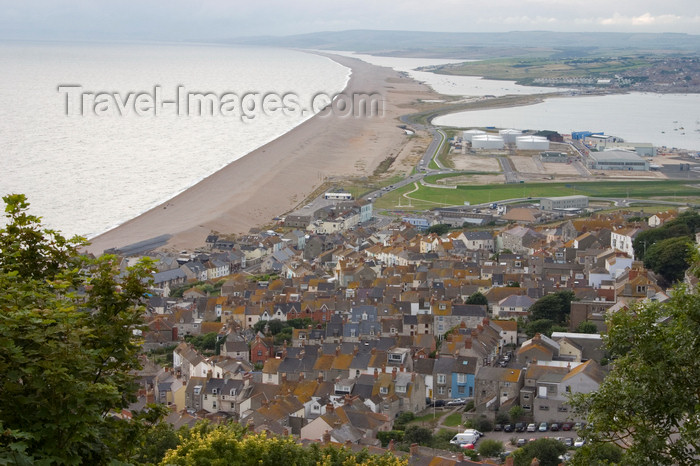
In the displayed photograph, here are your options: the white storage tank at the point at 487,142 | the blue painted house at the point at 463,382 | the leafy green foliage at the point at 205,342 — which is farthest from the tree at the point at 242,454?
the white storage tank at the point at 487,142

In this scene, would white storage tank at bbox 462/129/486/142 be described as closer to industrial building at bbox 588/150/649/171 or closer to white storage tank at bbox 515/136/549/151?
white storage tank at bbox 515/136/549/151

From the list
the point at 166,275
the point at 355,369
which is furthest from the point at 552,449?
the point at 166,275

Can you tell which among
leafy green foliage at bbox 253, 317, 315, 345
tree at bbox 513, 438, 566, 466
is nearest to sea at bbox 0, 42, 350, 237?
leafy green foliage at bbox 253, 317, 315, 345

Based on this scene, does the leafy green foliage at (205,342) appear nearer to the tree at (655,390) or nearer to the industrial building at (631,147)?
the tree at (655,390)

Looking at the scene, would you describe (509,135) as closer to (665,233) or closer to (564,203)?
(564,203)

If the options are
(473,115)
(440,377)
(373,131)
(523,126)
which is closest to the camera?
(440,377)

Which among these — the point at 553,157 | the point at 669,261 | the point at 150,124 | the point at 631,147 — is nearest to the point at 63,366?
the point at 669,261

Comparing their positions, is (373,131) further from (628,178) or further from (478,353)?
(478,353)

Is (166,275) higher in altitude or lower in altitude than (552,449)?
lower
